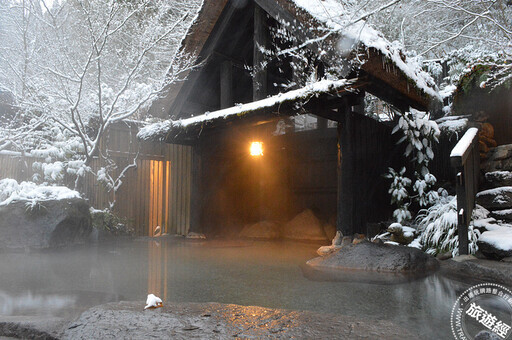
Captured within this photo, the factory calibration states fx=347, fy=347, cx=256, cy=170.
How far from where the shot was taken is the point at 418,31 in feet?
30.1

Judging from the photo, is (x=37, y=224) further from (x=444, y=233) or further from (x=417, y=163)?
(x=417, y=163)

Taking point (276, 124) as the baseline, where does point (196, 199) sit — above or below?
below

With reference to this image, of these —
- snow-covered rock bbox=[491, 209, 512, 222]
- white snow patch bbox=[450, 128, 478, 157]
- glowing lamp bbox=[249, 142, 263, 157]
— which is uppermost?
glowing lamp bbox=[249, 142, 263, 157]

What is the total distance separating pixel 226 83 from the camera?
8.14m

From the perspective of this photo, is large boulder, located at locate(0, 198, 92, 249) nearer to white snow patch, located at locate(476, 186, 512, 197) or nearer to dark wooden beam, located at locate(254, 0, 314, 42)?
dark wooden beam, located at locate(254, 0, 314, 42)

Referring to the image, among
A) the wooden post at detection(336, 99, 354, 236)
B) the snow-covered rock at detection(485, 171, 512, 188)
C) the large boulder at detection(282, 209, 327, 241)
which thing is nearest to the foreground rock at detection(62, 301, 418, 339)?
the wooden post at detection(336, 99, 354, 236)

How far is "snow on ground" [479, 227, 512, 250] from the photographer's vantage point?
4131mm

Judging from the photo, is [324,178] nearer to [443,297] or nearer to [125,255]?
[125,255]

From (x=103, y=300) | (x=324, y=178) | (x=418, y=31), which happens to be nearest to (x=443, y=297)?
(x=103, y=300)

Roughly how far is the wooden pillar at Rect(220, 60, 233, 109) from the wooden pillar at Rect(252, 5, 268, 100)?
998mm

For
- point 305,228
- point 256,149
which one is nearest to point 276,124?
point 256,149

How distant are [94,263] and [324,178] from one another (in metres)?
5.83

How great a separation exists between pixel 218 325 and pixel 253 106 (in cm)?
460

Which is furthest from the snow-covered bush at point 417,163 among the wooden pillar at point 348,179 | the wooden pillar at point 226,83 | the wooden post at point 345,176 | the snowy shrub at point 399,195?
the wooden pillar at point 226,83
